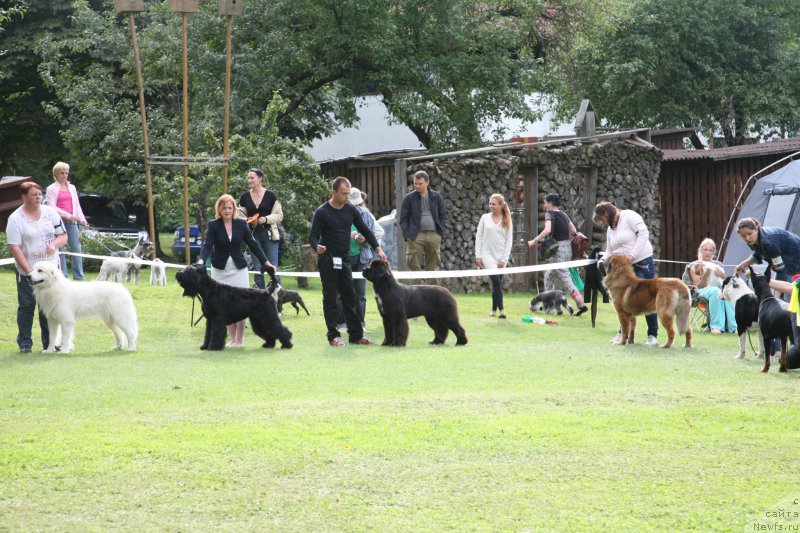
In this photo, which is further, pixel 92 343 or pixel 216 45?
pixel 216 45

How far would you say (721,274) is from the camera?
46.9 ft

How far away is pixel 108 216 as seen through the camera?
95.1ft

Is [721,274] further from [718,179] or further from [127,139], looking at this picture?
[127,139]

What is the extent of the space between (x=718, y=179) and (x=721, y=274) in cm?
1136

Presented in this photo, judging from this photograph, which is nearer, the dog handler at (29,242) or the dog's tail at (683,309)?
the dog handler at (29,242)

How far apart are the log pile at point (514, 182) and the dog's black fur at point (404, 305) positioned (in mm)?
7465

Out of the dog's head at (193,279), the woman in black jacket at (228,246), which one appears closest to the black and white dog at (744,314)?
the woman in black jacket at (228,246)

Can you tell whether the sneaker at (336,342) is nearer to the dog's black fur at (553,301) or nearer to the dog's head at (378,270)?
the dog's head at (378,270)

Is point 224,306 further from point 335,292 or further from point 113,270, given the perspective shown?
point 113,270

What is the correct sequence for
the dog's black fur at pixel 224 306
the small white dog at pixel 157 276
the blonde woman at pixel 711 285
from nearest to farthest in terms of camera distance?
the dog's black fur at pixel 224 306 < the blonde woman at pixel 711 285 < the small white dog at pixel 157 276

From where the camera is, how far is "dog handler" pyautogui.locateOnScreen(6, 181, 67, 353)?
1104cm

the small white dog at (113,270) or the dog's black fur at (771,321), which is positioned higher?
the small white dog at (113,270)

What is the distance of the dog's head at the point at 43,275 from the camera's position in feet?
35.7

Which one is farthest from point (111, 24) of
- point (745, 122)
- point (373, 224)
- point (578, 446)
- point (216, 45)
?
point (578, 446)
